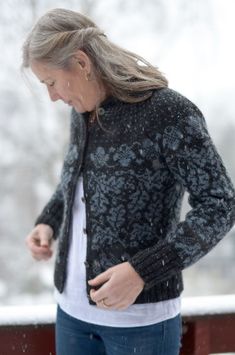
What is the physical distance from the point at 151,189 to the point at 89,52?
29 cm

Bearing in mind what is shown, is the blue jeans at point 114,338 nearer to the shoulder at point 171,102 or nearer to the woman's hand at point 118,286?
the woman's hand at point 118,286

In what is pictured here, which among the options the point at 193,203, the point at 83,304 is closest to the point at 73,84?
the point at 193,203

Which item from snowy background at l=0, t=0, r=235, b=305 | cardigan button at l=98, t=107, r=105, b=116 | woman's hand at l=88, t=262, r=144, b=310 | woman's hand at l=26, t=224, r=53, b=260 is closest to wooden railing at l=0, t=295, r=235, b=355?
woman's hand at l=26, t=224, r=53, b=260

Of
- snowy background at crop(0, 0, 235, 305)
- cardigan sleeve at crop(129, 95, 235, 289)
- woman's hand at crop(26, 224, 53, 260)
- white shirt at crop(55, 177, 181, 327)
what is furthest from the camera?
snowy background at crop(0, 0, 235, 305)

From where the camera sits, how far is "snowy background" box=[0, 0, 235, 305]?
998 cm

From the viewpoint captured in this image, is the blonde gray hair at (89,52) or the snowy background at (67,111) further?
the snowy background at (67,111)

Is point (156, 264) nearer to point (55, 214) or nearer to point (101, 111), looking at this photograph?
point (101, 111)

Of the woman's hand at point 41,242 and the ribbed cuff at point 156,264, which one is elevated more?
the ribbed cuff at point 156,264

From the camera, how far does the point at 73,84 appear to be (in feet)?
3.89

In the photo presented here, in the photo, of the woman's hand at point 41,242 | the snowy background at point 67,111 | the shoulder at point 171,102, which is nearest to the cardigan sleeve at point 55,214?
the woman's hand at point 41,242

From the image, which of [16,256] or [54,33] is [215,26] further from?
[54,33]

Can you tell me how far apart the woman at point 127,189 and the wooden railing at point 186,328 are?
256 mm

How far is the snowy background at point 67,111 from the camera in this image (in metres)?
9.98

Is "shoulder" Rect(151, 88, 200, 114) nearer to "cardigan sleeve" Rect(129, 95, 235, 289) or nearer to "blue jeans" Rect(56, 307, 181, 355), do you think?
"cardigan sleeve" Rect(129, 95, 235, 289)
